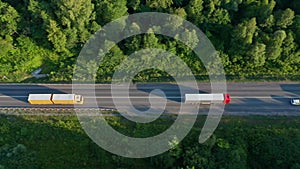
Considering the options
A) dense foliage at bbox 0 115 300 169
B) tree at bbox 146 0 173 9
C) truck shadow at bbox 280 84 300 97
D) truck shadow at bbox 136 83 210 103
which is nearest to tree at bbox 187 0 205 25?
tree at bbox 146 0 173 9

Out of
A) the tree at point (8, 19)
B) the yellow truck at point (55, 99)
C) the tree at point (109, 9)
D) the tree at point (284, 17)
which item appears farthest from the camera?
the tree at point (8, 19)

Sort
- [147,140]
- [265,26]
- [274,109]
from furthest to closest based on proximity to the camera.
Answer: [265,26]
[274,109]
[147,140]

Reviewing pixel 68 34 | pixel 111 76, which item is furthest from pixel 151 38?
pixel 68 34

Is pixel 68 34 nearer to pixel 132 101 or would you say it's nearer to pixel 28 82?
pixel 28 82

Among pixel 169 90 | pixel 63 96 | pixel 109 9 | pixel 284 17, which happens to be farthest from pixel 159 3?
pixel 63 96

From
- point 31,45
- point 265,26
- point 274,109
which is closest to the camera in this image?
point 274,109

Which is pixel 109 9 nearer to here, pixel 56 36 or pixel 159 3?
pixel 159 3

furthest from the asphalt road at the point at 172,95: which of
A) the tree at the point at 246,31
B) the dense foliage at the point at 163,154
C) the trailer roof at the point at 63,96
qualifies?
the tree at the point at 246,31

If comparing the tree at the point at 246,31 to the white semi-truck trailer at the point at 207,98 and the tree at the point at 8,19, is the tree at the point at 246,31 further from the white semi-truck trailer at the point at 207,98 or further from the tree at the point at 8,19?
the tree at the point at 8,19
